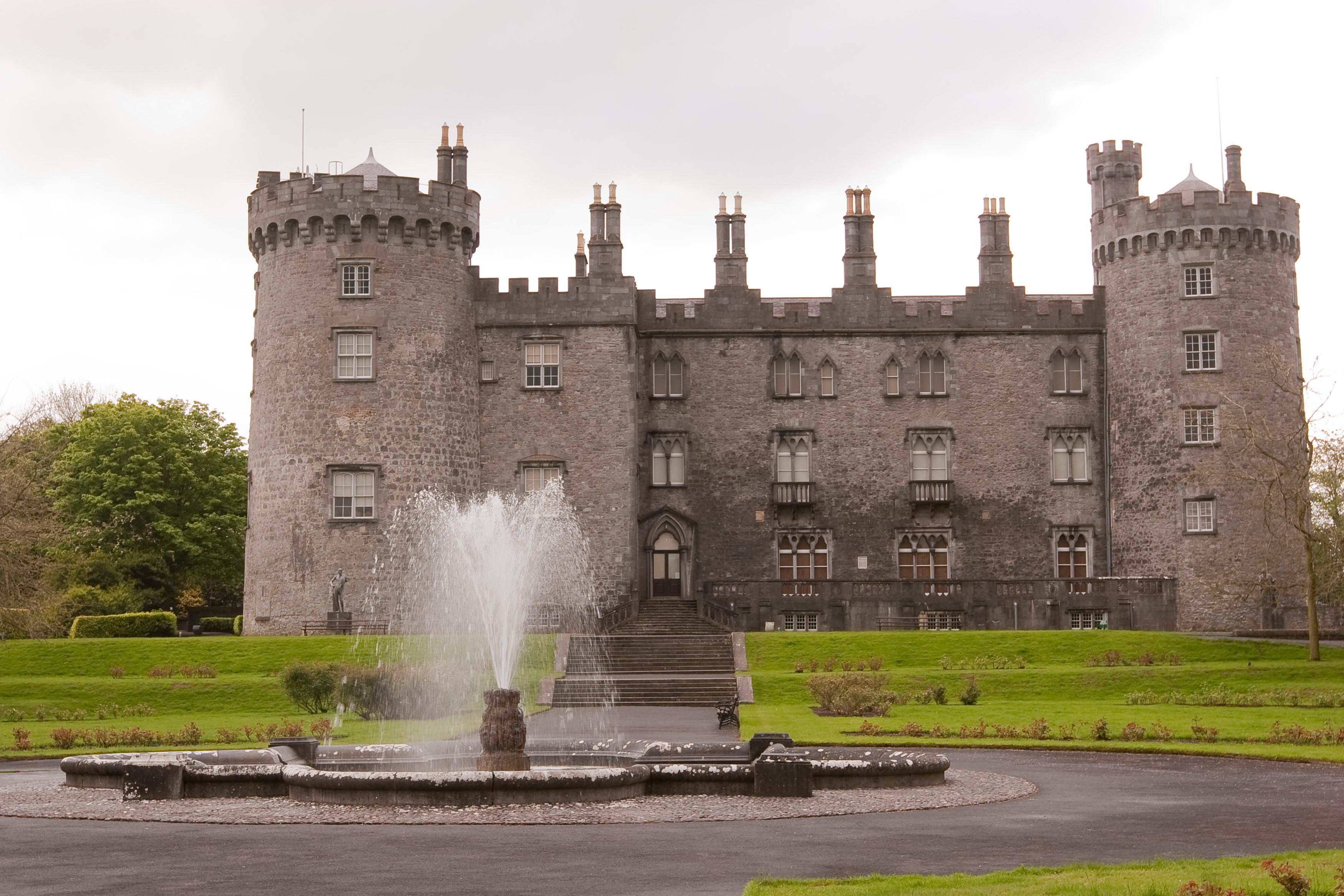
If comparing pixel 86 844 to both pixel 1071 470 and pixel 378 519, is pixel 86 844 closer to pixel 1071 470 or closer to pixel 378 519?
pixel 378 519

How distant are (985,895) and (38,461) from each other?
48044 mm

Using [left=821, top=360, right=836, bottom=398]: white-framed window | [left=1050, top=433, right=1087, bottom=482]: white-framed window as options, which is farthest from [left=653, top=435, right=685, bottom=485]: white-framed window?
[left=1050, top=433, right=1087, bottom=482]: white-framed window

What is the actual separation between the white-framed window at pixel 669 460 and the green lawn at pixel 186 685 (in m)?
9.14

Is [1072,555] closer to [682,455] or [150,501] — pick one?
[682,455]

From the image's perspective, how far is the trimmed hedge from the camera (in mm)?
45000

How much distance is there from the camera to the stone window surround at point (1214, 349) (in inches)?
1868

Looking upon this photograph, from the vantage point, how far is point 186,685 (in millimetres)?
34125

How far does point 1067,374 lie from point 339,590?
23.7 metres

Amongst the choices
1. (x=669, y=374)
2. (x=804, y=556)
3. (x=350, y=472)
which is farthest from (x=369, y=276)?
(x=804, y=556)

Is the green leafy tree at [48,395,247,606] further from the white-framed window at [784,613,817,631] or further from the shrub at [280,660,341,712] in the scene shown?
the shrub at [280,660,341,712]

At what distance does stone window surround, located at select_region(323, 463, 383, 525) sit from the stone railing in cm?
1041

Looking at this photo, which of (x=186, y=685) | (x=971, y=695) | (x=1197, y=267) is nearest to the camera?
(x=971, y=695)

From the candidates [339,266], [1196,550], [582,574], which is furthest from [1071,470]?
[339,266]

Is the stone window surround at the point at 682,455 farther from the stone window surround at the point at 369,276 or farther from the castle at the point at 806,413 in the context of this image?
the stone window surround at the point at 369,276
